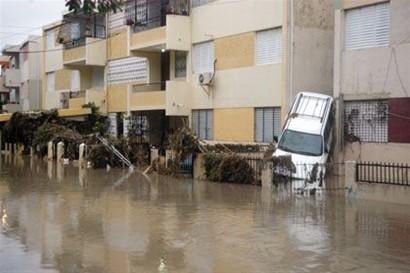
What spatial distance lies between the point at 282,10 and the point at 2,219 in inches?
621

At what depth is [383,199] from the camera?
59.1ft

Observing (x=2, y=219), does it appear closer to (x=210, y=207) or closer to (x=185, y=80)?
(x=210, y=207)

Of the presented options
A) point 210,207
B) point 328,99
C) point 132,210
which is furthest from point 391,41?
point 132,210

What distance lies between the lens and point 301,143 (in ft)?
74.3

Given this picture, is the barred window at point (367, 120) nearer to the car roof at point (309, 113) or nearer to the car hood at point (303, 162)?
the car roof at point (309, 113)

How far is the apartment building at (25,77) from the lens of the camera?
58.2m

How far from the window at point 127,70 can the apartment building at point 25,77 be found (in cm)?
1870

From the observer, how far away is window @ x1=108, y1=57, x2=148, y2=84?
123 feet

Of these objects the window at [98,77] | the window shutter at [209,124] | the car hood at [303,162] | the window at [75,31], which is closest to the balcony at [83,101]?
the window at [98,77]

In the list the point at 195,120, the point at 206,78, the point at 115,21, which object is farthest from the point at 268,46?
the point at 115,21

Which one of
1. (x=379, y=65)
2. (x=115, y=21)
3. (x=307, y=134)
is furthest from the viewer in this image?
(x=115, y=21)

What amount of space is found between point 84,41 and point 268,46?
18.5 metres

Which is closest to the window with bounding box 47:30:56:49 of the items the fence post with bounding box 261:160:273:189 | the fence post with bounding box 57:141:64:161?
the fence post with bounding box 57:141:64:161

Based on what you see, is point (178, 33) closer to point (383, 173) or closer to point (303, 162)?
point (303, 162)
